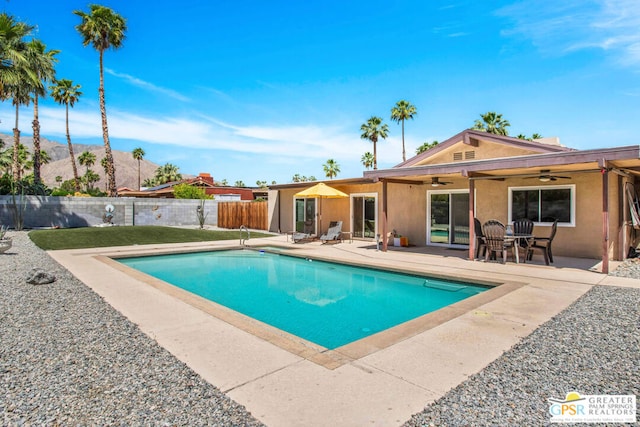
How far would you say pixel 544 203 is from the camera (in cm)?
1153

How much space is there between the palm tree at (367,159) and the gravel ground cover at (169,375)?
147 ft

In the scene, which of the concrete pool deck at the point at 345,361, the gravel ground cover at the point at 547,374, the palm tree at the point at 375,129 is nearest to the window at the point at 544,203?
the concrete pool deck at the point at 345,361

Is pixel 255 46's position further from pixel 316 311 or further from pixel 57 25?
pixel 316 311

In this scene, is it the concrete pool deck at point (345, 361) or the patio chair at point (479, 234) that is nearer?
the concrete pool deck at point (345, 361)

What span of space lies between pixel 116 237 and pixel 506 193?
1562 cm

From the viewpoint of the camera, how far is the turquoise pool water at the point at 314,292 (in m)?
6.11

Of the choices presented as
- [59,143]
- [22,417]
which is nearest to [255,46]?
[22,417]

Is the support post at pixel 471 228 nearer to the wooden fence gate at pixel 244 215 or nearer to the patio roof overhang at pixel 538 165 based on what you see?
the patio roof overhang at pixel 538 165

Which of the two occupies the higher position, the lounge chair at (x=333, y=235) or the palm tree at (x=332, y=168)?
the palm tree at (x=332, y=168)

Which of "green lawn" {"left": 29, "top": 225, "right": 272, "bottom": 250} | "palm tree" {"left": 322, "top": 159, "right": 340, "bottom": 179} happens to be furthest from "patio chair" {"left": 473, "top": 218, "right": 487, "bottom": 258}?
"palm tree" {"left": 322, "top": 159, "right": 340, "bottom": 179}

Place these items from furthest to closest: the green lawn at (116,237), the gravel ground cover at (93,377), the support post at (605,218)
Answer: the green lawn at (116,237)
the support post at (605,218)
the gravel ground cover at (93,377)

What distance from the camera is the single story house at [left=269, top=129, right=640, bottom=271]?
952cm

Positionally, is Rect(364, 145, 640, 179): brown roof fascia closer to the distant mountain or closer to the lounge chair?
the lounge chair

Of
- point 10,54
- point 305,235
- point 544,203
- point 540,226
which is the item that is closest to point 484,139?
point 544,203
